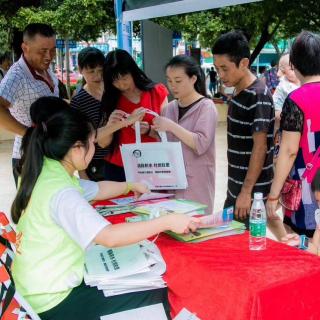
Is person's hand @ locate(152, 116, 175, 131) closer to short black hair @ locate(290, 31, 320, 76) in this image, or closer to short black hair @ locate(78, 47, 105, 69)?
short black hair @ locate(290, 31, 320, 76)

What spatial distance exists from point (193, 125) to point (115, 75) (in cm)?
55

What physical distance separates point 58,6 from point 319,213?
10.8 m

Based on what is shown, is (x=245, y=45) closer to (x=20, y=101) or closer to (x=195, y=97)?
(x=195, y=97)

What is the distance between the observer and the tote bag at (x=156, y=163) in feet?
7.95

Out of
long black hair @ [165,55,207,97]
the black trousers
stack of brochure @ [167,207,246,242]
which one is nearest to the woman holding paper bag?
long black hair @ [165,55,207,97]

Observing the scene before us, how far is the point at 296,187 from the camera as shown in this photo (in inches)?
87.2

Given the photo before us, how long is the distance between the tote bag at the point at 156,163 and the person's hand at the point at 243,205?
288 mm

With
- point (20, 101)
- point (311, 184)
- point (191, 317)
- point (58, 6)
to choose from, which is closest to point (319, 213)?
point (311, 184)

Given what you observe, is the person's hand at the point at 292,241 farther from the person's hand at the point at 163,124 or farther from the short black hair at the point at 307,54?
the person's hand at the point at 163,124

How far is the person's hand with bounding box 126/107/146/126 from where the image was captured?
2525 mm

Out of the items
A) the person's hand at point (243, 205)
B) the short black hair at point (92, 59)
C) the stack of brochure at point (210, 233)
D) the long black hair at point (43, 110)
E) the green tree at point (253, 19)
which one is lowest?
the person's hand at point (243, 205)

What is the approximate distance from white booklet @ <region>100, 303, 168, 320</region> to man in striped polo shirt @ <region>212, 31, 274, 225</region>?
0.92 meters

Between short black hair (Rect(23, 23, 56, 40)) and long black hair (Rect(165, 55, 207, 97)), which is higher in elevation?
short black hair (Rect(23, 23, 56, 40))

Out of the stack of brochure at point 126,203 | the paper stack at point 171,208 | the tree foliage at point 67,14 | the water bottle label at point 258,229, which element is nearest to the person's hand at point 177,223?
the water bottle label at point 258,229
